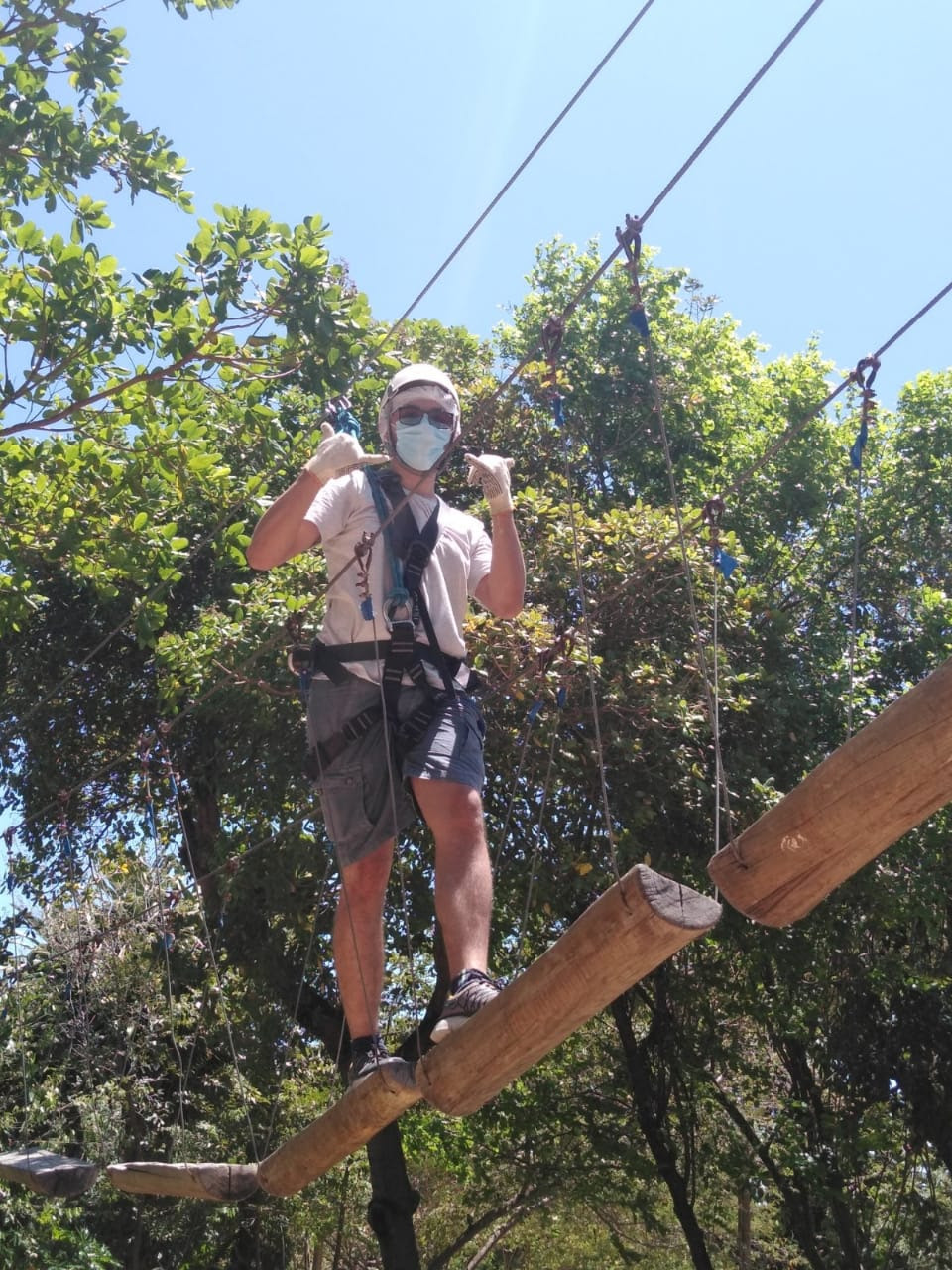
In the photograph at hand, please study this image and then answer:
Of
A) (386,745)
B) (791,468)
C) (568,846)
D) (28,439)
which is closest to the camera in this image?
(386,745)

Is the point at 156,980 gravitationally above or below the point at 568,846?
above

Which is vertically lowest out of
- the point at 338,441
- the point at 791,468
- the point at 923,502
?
the point at 338,441

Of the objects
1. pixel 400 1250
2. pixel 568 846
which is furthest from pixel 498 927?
pixel 400 1250

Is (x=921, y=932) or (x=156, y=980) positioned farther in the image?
(x=156, y=980)

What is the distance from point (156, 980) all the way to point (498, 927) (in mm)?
4291

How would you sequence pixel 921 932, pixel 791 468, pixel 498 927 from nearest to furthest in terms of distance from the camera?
pixel 498 927 < pixel 921 932 < pixel 791 468

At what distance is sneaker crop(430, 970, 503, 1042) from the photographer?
277 centimetres

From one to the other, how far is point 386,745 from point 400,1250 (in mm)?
7621

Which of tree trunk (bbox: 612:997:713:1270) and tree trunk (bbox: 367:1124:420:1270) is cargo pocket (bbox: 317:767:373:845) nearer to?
tree trunk (bbox: 367:1124:420:1270)

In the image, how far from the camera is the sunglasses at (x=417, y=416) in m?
3.38

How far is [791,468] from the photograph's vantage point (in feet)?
36.7

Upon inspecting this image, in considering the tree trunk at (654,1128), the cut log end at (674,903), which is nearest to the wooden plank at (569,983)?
the cut log end at (674,903)

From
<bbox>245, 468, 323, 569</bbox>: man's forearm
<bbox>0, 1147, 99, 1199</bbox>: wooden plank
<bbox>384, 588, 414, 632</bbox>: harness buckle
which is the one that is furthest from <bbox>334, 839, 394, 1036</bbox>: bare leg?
<bbox>0, 1147, 99, 1199</bbox>: wooden plank

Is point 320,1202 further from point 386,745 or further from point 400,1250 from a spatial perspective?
point 386,745
